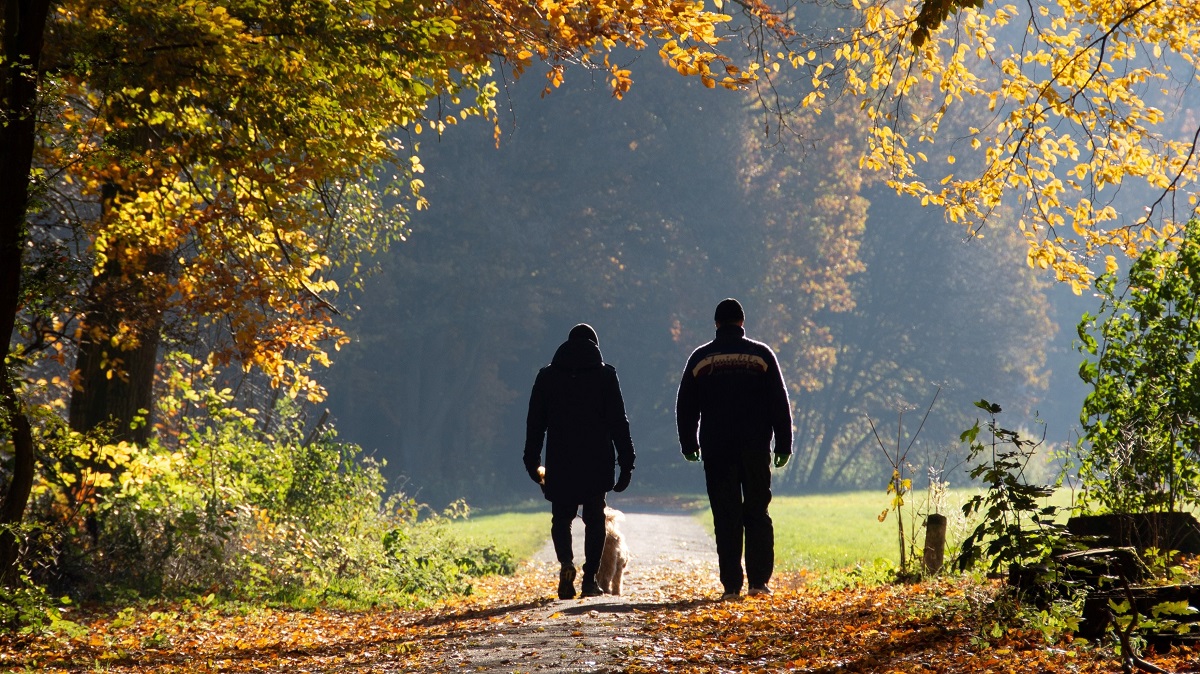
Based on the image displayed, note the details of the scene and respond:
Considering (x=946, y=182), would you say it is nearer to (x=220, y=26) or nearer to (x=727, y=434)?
(x=727, y=434)

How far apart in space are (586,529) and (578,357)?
1329mm

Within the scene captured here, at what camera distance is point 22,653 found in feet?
24.5

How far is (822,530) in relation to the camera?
22922 mm

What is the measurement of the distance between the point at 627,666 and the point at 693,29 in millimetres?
4828

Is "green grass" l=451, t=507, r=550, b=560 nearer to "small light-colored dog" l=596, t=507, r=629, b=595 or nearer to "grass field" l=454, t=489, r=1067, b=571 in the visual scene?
"grass field" l=454, t=489, r=1067, b=571

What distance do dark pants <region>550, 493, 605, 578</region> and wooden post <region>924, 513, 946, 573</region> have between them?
2536 millimetres

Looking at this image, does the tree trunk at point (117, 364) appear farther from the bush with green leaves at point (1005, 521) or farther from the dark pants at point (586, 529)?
the bush with green leaves at point (1005, 521)

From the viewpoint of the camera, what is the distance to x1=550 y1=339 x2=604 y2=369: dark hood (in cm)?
924

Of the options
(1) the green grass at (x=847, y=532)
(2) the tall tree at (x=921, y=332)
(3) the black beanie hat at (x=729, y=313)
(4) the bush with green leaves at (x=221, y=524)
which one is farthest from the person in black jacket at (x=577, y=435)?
(2) the tall tree at (x=921, y=332)

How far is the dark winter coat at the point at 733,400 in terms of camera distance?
28.8ft

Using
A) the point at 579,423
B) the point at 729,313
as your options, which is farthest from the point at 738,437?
the point at 579,423

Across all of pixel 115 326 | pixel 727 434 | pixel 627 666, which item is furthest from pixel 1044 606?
pixel 115 326

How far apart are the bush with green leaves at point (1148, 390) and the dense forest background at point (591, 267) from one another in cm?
3141

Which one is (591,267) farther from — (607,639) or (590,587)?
(607,639)
